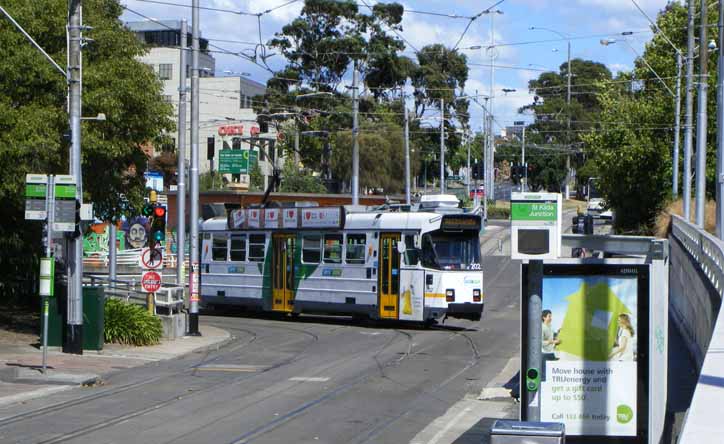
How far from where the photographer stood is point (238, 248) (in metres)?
33.9

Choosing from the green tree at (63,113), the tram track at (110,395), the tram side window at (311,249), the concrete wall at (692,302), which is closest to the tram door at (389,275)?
the tram side window at (311,249)

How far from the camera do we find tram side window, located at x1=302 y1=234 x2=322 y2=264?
103 ft

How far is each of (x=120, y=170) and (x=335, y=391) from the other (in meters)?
12.4

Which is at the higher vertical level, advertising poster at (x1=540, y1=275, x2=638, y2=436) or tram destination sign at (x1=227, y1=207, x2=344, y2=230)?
tram destination sign at (x1=227, y1=207, x2=344, y2=230)

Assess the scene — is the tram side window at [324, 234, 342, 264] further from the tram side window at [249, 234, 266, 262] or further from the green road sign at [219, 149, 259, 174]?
the green road sign at [219, 149, 259, 174]

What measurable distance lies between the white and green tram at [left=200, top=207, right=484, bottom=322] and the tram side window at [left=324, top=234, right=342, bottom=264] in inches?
1.1

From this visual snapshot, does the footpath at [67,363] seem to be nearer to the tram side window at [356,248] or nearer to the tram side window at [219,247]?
the tram side window at [356,248]

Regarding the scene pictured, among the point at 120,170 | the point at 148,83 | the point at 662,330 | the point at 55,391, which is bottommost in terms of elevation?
the point at 55,391

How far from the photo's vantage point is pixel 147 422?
14398 millimetres

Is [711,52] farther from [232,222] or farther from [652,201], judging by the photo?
[232,222]

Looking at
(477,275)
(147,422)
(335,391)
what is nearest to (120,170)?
(477,275)

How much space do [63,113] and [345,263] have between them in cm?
941

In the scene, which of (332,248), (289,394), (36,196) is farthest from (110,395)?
(332,248)

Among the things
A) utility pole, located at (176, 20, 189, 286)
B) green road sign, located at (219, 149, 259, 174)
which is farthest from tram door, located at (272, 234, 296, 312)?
green road sign, located at (219, 149, 259, 174)
